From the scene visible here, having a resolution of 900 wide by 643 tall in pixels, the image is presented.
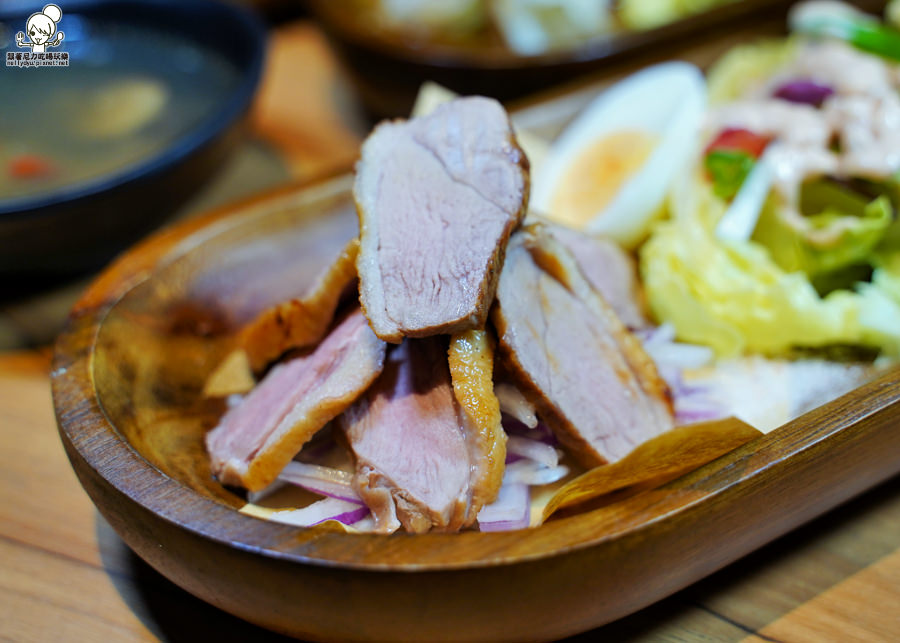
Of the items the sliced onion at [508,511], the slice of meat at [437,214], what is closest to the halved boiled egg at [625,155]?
the slice of meat at [437,214]

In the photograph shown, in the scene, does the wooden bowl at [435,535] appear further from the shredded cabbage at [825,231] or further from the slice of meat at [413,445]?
the shredded cabbage at [825,231]

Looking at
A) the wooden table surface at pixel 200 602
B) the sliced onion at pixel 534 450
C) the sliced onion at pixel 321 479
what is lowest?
the wooden table surface at pixel 200 602

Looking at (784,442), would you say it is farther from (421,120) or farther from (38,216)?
(38,216)

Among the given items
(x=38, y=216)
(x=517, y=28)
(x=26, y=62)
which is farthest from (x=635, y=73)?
(x=26, y=62)

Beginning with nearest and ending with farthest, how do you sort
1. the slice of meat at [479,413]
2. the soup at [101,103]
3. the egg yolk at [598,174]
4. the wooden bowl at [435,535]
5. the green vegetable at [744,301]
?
the wooden bowl at [435,535] < the slice of meat at [479,413] < the green vegetable at [744,301] < the egg yolk at [598,174] < the soup at [101,103]

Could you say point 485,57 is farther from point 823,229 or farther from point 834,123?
point 823,229

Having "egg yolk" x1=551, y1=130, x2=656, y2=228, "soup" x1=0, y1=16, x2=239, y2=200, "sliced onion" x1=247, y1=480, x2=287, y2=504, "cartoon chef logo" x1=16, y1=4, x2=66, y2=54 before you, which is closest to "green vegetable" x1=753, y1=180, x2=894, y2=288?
"egg yolk" x1=551, y1=130, x2=656, y2=228

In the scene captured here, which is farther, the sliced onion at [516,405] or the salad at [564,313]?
the sliced onion at [516,405]

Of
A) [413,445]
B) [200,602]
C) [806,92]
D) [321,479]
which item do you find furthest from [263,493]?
[806,92]
